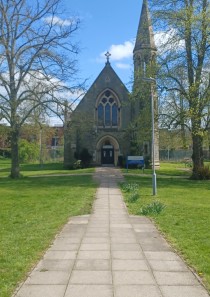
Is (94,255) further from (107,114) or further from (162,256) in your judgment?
(107,114)

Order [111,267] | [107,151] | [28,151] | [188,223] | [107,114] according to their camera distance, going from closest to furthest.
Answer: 1. [111,267]
2. [188,223]
3. [107,114]
4. [107,151]
5. [28,151]

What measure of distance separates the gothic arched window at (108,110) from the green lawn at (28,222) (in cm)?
2725

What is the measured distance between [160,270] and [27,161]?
56414mm

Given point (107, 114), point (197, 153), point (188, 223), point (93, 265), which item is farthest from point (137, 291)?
point (107, 114)

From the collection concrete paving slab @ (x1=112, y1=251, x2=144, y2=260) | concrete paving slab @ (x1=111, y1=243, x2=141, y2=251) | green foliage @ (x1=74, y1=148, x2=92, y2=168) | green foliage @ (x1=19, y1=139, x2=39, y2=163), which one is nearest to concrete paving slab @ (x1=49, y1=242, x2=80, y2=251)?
concrete paving slab @ (x1=111, y1=243, x2=141, y2=251)

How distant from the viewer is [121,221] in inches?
431

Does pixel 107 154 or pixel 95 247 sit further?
pixel 107 154

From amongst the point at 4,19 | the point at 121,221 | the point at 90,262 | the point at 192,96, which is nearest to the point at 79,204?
the point at 121,221

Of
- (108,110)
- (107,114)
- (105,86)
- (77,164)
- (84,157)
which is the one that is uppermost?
(105,86)

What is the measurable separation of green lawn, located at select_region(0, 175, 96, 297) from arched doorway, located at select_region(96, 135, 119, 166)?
87.6ft

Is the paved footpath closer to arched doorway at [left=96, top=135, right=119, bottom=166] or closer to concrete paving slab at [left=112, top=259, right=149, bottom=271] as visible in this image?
concrete paving slab at [left=112, top=259, right=149, bottom=271]

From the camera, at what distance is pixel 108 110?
46469 mm

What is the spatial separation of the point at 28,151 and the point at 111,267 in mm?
54099

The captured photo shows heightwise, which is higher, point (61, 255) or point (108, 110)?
point (108, 110)
